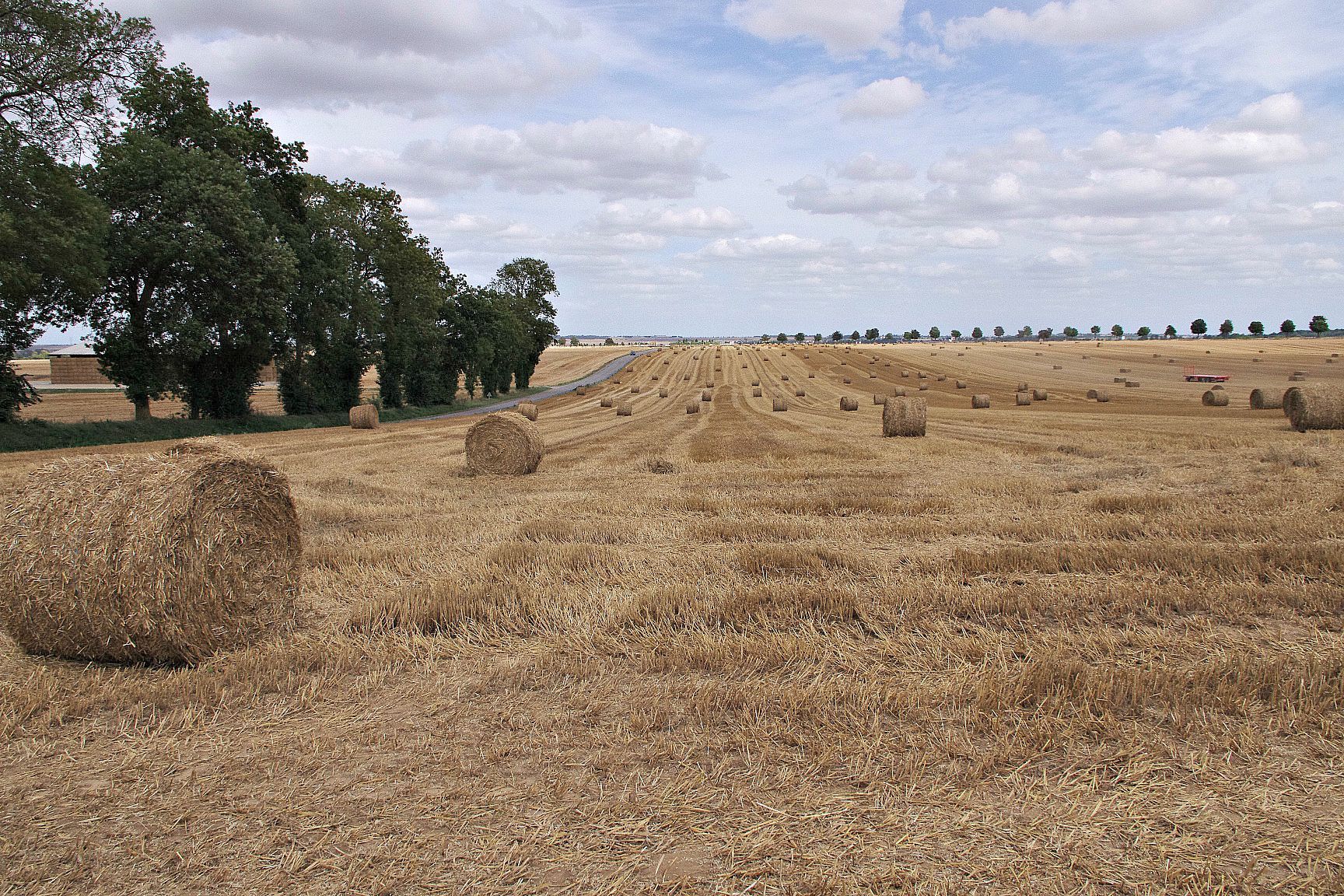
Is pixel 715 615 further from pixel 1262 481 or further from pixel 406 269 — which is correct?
pixel 406 269

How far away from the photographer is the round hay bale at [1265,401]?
99.8 ft

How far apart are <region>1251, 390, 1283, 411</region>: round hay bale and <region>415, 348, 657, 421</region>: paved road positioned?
35.6 meters

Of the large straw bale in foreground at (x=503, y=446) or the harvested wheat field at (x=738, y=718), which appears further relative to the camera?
the large straw bale in foreground at (x=503, y=446)

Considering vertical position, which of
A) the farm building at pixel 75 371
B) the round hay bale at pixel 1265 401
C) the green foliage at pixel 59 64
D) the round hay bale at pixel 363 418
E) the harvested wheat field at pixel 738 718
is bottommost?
the harvested wheat field at pixel 738 718

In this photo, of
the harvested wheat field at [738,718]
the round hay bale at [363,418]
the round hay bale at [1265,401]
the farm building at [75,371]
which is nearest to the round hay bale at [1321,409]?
the round hay bale at [1265,401]

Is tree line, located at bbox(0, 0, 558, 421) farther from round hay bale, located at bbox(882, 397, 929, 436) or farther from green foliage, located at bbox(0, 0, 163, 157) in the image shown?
round hay bale, located at bbox(882, 397, 929, 436)

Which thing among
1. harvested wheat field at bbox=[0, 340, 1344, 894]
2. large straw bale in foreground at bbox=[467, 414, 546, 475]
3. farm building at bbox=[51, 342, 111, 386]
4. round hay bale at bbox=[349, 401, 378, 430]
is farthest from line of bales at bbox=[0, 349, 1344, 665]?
farm building at bbox=[51, 342, 111, 386]

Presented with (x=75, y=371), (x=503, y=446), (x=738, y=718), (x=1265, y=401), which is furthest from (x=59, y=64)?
(x=75, y=371)

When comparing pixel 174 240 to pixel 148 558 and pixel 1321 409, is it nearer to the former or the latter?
pixel 148 558

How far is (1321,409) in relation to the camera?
19891 millimetres

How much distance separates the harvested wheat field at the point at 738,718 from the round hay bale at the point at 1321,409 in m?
12.7

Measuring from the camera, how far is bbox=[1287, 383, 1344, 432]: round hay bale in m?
19.9

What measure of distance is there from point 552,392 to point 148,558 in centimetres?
6736

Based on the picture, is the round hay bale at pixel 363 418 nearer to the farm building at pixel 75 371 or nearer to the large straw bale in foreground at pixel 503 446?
the large straw bale in foreground at pixel 503 446
